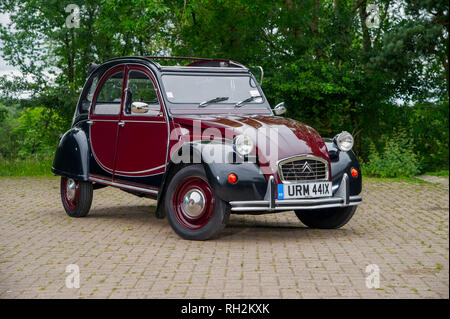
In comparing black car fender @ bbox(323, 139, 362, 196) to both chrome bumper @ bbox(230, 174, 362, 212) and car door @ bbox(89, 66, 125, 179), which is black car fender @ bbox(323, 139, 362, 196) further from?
car door @ bbox(89, 66, 125, 179)

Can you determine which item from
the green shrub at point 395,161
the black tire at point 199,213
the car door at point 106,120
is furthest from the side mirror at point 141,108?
the green shrub at point 395,161

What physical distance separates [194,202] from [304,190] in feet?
4.25

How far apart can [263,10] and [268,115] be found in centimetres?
1034

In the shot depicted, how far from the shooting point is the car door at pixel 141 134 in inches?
349

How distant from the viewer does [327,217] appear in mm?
9203

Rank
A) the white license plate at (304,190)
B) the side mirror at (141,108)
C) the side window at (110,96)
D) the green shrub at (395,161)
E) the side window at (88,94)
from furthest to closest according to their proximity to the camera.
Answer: the green shrub at (395,161) → the side window at (88,94) → the side window at (110,96) → the side mirror at (141,108) → the white license plate at (304,190)

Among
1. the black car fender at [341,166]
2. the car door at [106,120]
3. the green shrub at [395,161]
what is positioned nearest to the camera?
the black car fender at [341,166]

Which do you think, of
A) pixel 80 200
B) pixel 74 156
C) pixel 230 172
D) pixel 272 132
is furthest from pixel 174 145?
pixel 80 200

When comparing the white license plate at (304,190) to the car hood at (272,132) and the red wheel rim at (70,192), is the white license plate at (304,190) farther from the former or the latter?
the red wheel rim at (70,192)

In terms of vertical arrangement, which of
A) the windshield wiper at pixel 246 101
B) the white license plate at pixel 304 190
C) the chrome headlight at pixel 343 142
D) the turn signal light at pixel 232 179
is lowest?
the white license plate at pixel 304 190

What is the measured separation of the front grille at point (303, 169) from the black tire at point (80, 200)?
12.0 feet

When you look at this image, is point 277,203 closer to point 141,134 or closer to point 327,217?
point 327,217

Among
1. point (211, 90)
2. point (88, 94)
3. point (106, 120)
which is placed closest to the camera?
point (211, 90)

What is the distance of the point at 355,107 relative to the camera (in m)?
20.5
